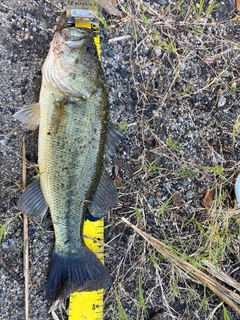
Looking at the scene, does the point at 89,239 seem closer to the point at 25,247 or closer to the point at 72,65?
the point at 25,247

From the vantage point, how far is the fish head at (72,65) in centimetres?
273

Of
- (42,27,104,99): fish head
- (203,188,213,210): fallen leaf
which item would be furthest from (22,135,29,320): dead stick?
(203,188,213,210): fallen leaf

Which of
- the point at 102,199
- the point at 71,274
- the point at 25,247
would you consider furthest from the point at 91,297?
the point at 102,199

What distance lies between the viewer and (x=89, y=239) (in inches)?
129

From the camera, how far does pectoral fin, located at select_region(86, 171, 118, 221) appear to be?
3031 mm

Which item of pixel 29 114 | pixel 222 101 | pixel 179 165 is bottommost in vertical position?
pixel 179 165

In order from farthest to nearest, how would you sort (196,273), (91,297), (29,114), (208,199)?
(208,199)
(196,273)
(91,297)
(29,114)

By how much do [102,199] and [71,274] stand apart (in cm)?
61

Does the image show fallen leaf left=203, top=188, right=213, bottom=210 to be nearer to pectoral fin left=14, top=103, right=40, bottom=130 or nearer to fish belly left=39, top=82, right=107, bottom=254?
fish belly left=39, top=82, right=107, bottom=254

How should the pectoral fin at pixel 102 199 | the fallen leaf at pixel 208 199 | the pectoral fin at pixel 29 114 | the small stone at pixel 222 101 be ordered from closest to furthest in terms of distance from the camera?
the pectoral fin at pixel 29 114 → the pectoral fin at pixel 102 199 → the fallen leaf at pixel 208 199 → the small stone at pixel 222 101

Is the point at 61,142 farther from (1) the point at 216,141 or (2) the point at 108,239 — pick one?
(1) the point at 216,141

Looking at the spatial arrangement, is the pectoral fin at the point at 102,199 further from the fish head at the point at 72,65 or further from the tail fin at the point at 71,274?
the fish head at the point at 72,65

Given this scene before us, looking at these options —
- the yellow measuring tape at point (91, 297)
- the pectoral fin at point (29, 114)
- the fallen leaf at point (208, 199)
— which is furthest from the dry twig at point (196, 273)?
the pectoral fin at point (29, 114)

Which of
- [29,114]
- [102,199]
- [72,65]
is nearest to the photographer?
[72,65]
